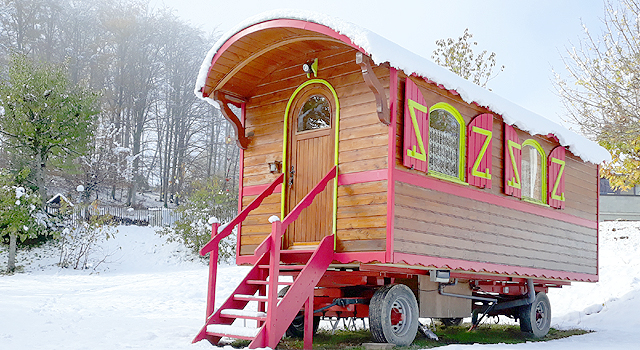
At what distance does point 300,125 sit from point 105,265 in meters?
13.5

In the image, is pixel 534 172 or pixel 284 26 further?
pixel 534 172

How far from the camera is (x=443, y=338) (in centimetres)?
887

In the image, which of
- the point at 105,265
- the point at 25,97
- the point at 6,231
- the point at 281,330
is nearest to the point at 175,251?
the point at 105,265

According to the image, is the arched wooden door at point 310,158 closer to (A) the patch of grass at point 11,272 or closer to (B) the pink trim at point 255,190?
(B) the pink trim at point 255,190

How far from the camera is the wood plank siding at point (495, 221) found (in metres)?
6.97

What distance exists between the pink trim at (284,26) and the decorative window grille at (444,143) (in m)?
1.76

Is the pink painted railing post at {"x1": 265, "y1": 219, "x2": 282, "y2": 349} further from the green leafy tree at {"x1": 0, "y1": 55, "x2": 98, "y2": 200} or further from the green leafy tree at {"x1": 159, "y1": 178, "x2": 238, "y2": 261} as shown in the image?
the green leafy tree at {"x1": 0, "y1": 55, "x2": 98, "y2": 200}

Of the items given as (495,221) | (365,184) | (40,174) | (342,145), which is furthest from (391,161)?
(40,174)

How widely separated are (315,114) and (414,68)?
1603 mm

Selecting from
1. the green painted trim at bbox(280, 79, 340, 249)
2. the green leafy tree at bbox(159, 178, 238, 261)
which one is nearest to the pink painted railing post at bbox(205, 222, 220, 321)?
the green painted trim at bbox(280, 79, 340, 249)

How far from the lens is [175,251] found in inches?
821

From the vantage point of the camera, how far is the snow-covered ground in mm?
6869

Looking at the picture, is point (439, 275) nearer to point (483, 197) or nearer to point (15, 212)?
point (483, 197)

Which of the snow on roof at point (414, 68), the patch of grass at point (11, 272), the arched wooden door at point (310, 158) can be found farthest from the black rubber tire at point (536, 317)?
the patch of grass at point (11, 272)
